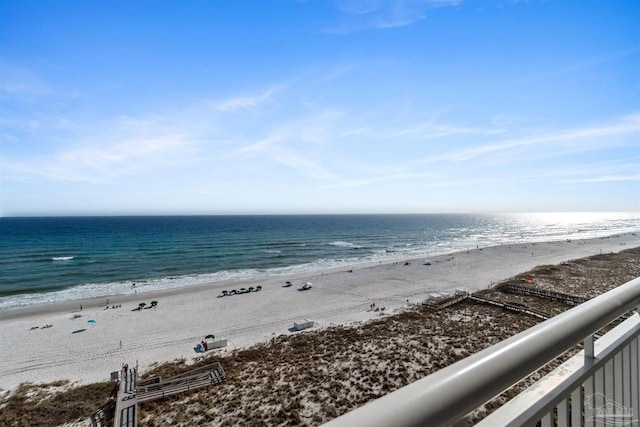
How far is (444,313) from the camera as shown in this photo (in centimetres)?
2008

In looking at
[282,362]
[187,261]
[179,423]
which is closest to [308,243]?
[187,261]

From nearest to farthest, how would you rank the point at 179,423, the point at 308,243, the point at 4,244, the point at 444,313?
the point at 179,423 < the point at 444,313 < the point at 4,244 < the point at 308,243

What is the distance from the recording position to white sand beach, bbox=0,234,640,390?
16516 millimetres

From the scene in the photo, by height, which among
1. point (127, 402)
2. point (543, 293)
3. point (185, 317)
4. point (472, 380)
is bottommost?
point (185, 317)

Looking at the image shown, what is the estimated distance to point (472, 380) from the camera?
0.79 m

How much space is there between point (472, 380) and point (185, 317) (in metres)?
24.7

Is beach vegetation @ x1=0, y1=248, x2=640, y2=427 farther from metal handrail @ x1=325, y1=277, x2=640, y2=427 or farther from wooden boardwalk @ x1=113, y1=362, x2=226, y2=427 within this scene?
metal handrail @ x1=325, y1=277, x2=640, y2=427

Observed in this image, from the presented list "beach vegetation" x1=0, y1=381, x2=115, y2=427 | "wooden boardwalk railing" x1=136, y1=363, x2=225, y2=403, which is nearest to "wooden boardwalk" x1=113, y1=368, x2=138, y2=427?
"wooden boardwalk railing" x1=136, y1=363, x2=225, y2=403

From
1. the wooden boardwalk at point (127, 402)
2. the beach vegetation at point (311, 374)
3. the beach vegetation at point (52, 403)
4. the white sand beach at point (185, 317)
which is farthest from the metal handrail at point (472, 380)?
the white sand beach at point (185, 317)

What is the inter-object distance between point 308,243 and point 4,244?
2125 inches

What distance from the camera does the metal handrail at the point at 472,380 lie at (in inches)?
25.5

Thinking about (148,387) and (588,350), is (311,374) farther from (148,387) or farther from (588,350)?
(588,350)

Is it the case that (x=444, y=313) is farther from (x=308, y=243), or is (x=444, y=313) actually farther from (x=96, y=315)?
(x=308, y=243)

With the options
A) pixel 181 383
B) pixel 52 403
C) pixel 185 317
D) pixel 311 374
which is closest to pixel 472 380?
pixel 311 374
